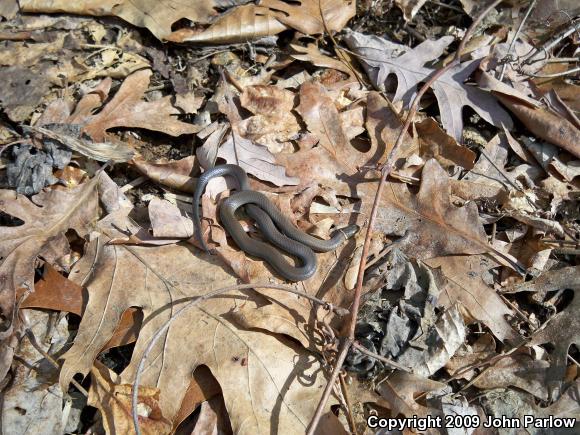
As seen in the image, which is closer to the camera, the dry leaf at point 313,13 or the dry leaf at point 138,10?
the dry leaf at point 138,10

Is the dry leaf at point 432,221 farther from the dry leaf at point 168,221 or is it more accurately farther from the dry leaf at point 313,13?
the dry leaf at point 313,13

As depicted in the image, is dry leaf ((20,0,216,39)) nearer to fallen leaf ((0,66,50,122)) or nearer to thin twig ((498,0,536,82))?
fallen leaf ((0,66,50,122))

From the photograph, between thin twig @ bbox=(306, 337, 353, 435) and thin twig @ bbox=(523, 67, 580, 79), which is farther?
thin twig @ bbox=(523, 67, 580, 79)

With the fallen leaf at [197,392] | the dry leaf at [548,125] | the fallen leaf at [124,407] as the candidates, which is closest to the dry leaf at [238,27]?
the dry leaf at [548,125]

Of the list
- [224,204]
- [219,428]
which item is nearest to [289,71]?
[224,204]

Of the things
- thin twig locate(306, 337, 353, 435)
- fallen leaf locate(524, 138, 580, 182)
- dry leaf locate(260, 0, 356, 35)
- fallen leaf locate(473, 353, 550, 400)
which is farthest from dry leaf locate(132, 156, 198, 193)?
fallen leaf locate(524, 138, 580, 182)
